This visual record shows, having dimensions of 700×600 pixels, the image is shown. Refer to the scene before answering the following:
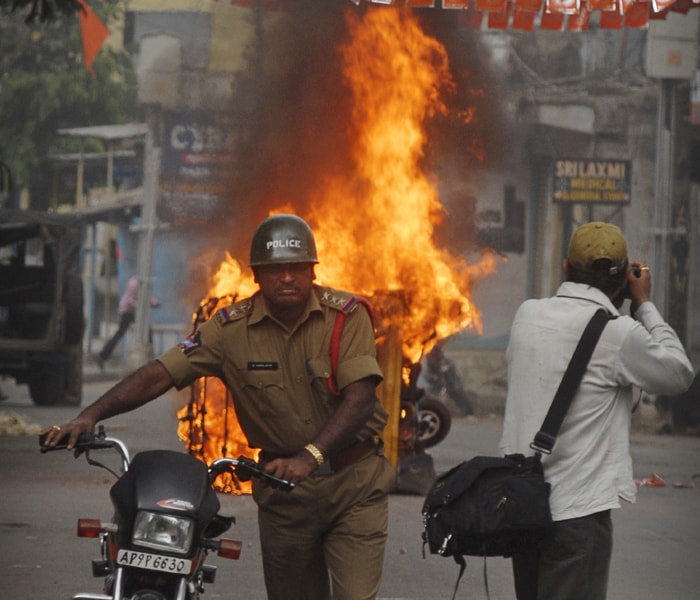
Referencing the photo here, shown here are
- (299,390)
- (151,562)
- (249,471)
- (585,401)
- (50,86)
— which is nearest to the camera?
(151,562)

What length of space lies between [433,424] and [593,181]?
7.30 m

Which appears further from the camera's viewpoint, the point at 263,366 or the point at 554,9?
the point at 554,9

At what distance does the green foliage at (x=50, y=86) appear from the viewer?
55.8 ft

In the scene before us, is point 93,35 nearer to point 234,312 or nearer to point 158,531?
point 234,312

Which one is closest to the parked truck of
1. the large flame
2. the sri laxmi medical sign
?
the large flame

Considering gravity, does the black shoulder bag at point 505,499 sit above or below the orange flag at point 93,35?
below

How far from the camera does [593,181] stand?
17.9 m

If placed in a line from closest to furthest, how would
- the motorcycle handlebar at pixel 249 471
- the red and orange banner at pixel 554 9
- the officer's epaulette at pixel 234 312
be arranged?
the motorcycle handlebar at pixel 249 471 < the officer's epaulette at pixel 234 312 < the red and orange banner at pixel 554 9

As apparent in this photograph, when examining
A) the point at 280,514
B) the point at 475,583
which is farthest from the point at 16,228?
the point at 280,514

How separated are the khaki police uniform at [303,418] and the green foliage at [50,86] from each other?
12873 millimetres

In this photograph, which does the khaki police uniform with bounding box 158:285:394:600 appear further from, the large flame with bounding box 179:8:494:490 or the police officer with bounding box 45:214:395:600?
the large flame with bounding box 179:8:494:490

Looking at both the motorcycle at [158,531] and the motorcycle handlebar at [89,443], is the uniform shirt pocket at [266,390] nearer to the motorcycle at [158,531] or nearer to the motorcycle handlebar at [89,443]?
the motorcycle handlebar at [89,443]

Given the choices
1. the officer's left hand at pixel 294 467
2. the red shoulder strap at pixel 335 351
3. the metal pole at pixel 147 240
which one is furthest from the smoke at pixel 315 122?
the officer's left hand at pixel 294 467

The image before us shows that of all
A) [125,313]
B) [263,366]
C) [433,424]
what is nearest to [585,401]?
[263,366]
